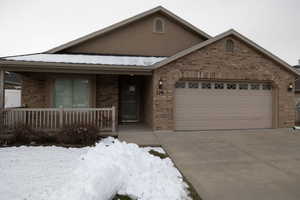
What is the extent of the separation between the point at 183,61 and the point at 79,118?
5.30 m

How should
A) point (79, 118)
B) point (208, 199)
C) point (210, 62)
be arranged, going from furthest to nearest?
point (210, 62), point (79, 118), point (208, 199)

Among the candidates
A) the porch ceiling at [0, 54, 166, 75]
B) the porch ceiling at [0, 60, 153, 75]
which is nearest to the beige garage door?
the porch ceiling at [0, 54, 166, 75]

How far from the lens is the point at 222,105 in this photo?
31.1 ft

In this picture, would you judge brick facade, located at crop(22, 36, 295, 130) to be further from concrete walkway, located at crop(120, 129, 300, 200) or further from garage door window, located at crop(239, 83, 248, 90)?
concrete walkway, located at crop(120, 129, 300, 200)

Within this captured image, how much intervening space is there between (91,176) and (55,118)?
5049 mm

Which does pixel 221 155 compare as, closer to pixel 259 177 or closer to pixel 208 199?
pixel 259 177

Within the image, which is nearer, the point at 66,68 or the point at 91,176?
the point at 91,176

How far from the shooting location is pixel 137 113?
11.6 m

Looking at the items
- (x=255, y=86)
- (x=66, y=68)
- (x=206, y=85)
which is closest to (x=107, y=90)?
(x=66, y=68)

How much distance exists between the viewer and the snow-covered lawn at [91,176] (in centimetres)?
328

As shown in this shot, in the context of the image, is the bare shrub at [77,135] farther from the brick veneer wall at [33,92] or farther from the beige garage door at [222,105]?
the beige garage door at [222,105]

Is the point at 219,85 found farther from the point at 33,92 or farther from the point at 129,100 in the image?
the point at 33,92

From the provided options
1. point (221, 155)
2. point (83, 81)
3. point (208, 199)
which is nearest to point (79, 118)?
point (83, 81)

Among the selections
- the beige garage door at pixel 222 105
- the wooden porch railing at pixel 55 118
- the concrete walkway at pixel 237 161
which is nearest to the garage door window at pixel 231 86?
the beige garage door at pixel 222 105
